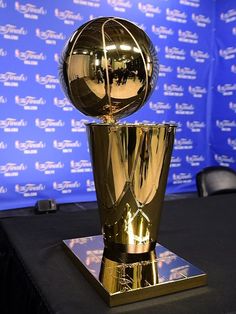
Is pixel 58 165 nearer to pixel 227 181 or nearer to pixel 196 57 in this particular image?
pixel 227 181

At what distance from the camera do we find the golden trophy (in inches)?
22.1

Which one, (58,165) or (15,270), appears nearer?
(15,270)

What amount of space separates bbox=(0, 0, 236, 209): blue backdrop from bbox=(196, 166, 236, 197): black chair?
130 centimetres

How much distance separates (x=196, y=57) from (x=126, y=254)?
301cm

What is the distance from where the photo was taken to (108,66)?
1.84 feet

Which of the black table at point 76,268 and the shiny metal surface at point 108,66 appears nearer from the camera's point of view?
the black table at point 76,268

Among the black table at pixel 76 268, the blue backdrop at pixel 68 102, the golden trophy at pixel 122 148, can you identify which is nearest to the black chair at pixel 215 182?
the black table at pixel 76 268

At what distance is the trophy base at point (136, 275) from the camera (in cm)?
48

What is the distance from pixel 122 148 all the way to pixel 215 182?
4.01 feet

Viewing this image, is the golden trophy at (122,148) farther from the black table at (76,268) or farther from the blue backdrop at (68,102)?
the blue backdrop at (68,102)

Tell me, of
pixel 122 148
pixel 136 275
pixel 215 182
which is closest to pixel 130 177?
pixel 122 148

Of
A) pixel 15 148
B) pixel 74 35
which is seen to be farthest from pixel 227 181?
pixel 15 148

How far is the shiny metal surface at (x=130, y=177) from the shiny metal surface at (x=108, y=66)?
0.19ft

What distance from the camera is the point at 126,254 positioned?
59 centimetres
